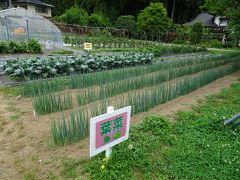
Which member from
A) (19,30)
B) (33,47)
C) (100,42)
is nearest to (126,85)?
(33,47)

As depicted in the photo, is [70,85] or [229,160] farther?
[70,85]

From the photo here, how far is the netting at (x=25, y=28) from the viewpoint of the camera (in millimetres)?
10211

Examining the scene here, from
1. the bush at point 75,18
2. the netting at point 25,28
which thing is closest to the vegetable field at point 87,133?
the netting at point 25,28

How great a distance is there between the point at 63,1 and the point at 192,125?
35.2m

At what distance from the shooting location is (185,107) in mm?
3688

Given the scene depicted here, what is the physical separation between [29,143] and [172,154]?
1731 millimetres

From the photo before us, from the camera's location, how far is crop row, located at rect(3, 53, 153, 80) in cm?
520

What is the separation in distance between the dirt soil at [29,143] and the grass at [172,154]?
20 cm

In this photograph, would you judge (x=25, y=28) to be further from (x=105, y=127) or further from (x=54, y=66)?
(x=105, y=127)

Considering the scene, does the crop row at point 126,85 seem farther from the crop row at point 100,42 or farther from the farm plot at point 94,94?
the crop row at point 100,42

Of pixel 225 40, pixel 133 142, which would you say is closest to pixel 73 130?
pixel 133 142

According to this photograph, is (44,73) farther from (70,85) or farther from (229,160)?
(229,160)

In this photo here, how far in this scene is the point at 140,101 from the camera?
319cm

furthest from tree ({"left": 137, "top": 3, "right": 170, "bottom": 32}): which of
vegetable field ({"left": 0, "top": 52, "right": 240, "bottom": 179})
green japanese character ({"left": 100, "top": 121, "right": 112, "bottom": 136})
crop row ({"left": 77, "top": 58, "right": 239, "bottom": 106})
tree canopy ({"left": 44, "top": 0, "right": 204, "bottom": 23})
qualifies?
green japanese character ({"left": 100, "top": 121, "right": 112, "bottom": 136})
